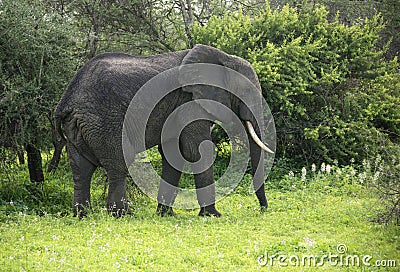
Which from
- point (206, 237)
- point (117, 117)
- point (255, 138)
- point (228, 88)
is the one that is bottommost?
point (206, 237)

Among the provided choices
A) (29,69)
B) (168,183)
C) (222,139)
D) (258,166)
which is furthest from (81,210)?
(222,139)

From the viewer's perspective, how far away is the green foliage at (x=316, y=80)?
13.9 metres

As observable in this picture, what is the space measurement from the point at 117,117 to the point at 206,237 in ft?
9.28

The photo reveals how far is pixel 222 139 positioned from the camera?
14.5 m

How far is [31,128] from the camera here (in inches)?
447

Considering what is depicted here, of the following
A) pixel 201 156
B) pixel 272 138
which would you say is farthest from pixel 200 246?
pixel 272 138

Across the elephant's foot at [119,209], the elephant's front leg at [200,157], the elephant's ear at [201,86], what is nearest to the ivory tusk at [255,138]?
the elephant's ear at [201,86]

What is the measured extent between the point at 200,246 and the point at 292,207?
132 inches

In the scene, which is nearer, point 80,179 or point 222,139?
point 80,179

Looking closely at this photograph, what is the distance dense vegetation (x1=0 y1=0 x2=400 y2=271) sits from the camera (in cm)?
750

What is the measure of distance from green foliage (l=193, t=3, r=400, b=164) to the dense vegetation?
0.04 meters

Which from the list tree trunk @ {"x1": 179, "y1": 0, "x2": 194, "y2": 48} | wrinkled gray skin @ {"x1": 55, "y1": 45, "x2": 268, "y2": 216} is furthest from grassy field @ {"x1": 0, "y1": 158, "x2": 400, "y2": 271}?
tree trunk @ {"x1": 179, "y1": 0, "x2": 194, "y2": 48}

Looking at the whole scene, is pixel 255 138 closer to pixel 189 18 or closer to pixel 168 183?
pixel 168 183

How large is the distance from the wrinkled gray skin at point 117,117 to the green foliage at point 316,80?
358 cm
